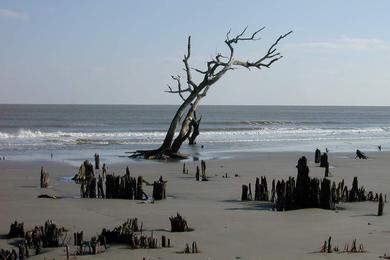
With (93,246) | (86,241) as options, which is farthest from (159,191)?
(93,246)

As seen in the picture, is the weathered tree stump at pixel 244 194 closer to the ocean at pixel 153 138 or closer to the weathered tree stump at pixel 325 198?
the weathered tree stump at pixel 325 198

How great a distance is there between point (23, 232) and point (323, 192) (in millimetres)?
5825

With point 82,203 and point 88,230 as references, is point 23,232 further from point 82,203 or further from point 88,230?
point 82,203

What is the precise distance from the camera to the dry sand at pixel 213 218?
8438 millimetres

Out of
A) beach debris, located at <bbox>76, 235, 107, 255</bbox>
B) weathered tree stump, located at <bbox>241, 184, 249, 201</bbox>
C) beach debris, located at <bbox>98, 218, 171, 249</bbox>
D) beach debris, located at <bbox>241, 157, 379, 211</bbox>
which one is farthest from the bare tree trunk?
beach debris, located at <bbox>76, 235, 107, 255</bbox>

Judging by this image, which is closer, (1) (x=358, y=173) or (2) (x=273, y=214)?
(2) (x=273, y=214)

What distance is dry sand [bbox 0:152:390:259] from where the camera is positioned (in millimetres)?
8438

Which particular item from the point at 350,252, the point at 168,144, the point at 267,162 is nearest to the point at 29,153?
the point at 168,144

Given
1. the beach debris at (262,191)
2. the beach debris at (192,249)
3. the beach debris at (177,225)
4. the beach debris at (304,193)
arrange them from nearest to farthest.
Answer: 1. the beach debris at (192,249)
2. the beach debris at (177,225)
3. the beach debris at (304,193)
4. the beach debris at (262,191)

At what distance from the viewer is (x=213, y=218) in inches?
434

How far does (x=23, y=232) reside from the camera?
920 cm

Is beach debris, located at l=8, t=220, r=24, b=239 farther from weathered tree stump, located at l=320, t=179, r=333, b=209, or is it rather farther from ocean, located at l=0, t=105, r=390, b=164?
ocean, located at l=0, t=105, r=390, b=164

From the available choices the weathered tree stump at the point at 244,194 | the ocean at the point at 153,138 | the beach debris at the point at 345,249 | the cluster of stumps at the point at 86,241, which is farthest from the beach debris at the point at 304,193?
the ocean at the point at 153,138

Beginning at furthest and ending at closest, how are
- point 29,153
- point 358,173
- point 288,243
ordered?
point 29,153, point 358,173, point 288,243
